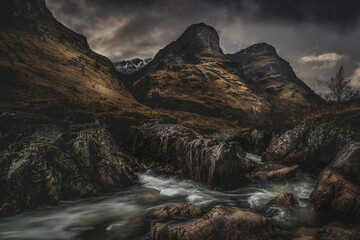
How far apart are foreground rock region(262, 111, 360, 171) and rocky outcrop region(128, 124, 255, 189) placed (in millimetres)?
7020

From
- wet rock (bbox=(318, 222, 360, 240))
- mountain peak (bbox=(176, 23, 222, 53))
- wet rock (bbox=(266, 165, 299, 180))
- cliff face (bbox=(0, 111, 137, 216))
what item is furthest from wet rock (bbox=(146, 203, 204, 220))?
mountain peak (bbox=(176, 23, 222, 53))

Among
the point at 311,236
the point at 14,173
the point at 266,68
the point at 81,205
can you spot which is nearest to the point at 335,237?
the point at 311,236

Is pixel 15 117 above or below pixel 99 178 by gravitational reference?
above

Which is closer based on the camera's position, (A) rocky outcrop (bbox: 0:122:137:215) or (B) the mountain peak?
(A) rocky outcrop (bbox: 0:122:137:215)

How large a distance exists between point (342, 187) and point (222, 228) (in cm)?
703

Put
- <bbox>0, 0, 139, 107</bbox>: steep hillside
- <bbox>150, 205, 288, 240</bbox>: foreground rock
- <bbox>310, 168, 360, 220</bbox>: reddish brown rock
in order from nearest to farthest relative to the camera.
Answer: <bbox>150, 205, 288, 240</bbox>: foreground rock < <bbox>310, 168, 360, 220</bbox>: reddish brown rock < <bbox>0, 0, 139, 107</bbox>: steep hillside

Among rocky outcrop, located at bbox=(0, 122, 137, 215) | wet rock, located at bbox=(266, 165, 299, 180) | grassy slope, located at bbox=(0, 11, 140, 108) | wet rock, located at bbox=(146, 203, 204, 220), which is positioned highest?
grassy slope, located at bbox=(0, 11, 140, 108)

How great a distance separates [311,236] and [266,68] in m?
211

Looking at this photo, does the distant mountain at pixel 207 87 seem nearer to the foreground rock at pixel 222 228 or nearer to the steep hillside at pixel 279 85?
the steep hillside at pixel 279 85

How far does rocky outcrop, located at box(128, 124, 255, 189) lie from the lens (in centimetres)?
1449

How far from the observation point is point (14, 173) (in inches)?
380

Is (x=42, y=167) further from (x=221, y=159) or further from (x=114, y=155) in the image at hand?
(x=221, y=159)

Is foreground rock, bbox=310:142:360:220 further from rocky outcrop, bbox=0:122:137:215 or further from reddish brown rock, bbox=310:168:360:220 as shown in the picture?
rocky outcrop, bbox=0:122:137:215

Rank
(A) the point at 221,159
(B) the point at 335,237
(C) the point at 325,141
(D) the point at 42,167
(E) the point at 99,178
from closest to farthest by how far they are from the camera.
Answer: (B) the point at 335,237 < (D) the point at 42,167 < (E) the point at 99,178 < (A) the point at 221,159 < (C) the point at 325,141
